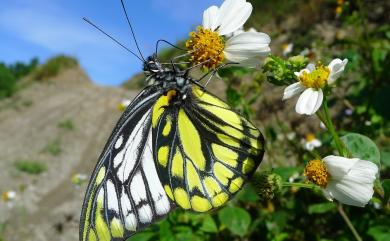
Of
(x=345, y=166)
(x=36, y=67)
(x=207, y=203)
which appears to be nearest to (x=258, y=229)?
(x=207, y=203)

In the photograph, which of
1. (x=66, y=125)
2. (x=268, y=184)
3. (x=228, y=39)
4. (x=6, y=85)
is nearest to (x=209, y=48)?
(x=228, y=39)

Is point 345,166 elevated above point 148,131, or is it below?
below

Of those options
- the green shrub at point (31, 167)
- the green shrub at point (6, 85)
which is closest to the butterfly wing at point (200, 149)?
the green shrub at point (31, 167)

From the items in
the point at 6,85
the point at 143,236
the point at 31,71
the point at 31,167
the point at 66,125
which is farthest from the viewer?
the point at 31,71

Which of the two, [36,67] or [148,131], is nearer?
[148,131]

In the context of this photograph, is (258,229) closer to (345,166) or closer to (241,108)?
(241,108)

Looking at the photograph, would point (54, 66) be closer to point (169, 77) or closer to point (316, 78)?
point (169, 77)

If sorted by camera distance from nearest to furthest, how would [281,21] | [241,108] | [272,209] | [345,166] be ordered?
[345,166], [241,108], [272,209], [281,21]
